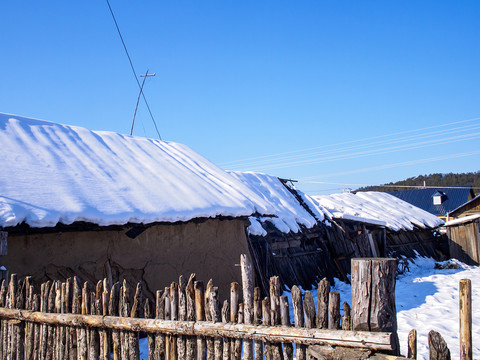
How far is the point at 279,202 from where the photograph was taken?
42.3ft

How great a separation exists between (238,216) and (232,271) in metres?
1.16

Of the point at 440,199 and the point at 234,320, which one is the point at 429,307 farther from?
the point at 440,199

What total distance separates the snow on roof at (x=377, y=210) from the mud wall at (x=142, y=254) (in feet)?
21.3

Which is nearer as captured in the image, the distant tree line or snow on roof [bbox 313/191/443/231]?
snow on roof [bbox 313/191/443/231]

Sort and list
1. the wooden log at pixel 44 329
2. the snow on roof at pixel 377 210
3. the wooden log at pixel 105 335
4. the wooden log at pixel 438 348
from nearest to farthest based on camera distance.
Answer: the wooden log at pixel 438 348, the wooden log at pixel 105 335, the wooden log at pixel 44 329, the snow on roof at pixel 377 210

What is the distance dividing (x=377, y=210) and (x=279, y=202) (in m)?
7.42

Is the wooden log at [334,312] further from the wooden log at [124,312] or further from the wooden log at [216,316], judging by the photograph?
the wooden log at [124,312]

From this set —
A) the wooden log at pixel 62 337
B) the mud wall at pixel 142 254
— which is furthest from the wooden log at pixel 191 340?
the mud wall at pixel 142 254

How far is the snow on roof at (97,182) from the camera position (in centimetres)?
569

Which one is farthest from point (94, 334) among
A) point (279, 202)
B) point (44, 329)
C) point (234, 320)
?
point (279, 202)

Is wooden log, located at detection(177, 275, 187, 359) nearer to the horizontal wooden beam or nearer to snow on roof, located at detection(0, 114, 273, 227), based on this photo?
the horizontal wooden beam

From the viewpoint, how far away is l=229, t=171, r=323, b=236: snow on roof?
11016 mm

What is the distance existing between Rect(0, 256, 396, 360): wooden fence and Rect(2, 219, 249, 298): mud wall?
0.84 m

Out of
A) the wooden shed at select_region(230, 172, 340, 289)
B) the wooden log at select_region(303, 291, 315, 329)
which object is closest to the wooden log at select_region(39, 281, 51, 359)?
the wooden log at select_region(303, 291, 315, 329)
